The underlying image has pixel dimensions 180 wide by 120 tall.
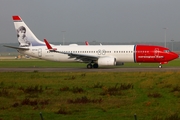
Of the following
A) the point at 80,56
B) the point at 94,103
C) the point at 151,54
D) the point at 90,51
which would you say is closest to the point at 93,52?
the point at 90,51

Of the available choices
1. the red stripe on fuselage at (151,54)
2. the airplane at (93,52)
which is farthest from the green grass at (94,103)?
the airplane at (93,52)

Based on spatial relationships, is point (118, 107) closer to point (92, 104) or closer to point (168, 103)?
point (92, 104)

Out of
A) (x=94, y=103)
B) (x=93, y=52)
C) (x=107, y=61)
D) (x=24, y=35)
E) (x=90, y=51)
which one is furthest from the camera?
(x=24, y=35)

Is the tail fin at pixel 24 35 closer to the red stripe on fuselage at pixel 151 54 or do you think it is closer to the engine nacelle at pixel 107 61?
the engine nacelle at pixel 107 61

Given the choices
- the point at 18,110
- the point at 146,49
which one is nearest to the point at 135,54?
the point at 146,49

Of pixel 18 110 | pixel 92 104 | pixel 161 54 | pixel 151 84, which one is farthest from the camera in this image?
pixel 161 54

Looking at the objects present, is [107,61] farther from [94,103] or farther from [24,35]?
[94,103]

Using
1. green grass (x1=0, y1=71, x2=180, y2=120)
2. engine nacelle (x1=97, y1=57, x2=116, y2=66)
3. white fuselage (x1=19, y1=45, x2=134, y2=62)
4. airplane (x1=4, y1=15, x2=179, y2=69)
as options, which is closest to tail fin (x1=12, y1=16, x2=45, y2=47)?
airplane (x1=4, y1=15, x2=179, y2=69)

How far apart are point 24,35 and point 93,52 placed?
10248 mm

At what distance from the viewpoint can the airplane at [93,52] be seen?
149 ft

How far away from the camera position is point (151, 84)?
81.6ft

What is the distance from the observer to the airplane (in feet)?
149

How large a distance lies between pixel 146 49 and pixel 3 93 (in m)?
27.5

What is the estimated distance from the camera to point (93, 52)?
47.7 meters
